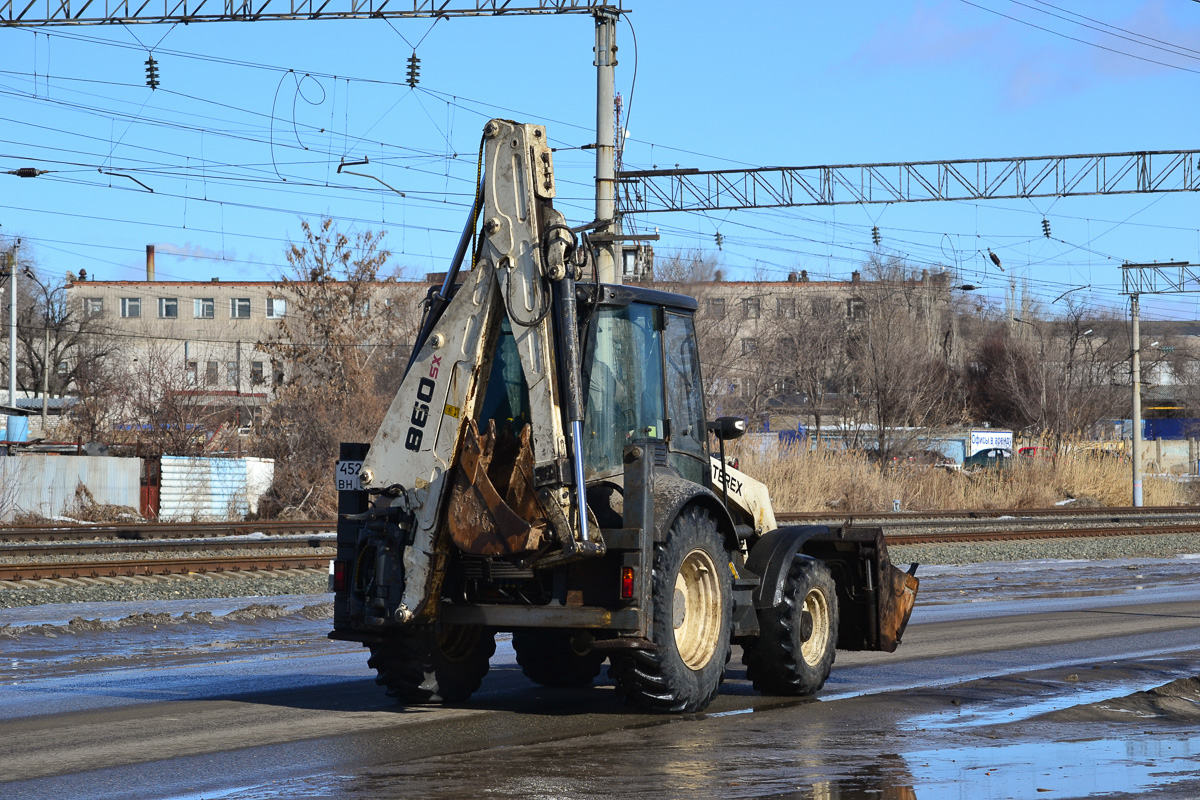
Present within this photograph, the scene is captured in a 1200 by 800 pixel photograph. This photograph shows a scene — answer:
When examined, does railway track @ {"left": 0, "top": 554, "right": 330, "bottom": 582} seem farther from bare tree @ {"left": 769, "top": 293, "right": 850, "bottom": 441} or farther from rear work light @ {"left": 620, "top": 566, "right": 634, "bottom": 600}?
bare tree @ {"left": 769, "top": 293, "right": 850, "bottom": 441}

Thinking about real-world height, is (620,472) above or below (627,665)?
above

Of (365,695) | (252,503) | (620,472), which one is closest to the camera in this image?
(620,472)

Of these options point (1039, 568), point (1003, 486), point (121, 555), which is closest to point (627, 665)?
point (121, 555)

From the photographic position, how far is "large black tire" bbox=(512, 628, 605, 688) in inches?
406

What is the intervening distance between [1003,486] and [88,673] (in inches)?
1411

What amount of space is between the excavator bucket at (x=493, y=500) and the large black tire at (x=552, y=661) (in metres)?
2.25

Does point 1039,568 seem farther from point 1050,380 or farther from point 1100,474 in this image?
point 1050,380

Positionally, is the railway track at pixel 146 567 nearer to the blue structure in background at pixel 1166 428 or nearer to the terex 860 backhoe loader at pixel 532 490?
the terex 860 backhoe loader at pixel 532 490

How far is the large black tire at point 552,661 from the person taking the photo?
10.3m

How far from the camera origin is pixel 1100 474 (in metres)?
44.2

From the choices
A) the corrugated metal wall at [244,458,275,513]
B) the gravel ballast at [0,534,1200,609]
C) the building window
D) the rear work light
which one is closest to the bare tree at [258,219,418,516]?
the corrugated metal wall at [244,458,275,513]

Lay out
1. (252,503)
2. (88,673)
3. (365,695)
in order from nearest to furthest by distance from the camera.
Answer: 1. (365,695)
2. (88,673)
3. (252,503)

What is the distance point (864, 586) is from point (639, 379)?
111 inches

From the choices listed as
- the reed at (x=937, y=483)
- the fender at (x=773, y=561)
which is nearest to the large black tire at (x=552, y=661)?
the fender at (x=773, y=561)
